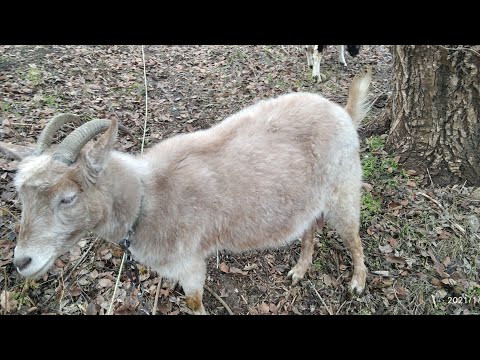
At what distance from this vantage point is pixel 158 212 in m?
3.26

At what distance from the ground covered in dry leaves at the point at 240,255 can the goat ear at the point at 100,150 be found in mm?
1766

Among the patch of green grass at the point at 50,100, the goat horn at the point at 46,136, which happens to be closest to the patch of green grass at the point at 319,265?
the goat horn at the point at 46,136

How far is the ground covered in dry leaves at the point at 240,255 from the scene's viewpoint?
395 cm

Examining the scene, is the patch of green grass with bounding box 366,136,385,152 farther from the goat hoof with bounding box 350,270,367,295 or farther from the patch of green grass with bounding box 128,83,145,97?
the patch of green grass with bounding box 128,83,145,97

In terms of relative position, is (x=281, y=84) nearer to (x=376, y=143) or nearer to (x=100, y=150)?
(x=376, y=143)

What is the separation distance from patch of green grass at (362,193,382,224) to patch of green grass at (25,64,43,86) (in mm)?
5924

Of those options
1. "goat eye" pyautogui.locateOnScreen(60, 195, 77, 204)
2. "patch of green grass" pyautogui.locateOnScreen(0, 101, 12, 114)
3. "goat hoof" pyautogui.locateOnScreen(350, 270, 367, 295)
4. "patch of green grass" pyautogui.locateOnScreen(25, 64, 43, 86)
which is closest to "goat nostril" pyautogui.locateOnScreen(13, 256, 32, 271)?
"goat eye" pyautogui.locateOnScreen(60, 195, 77, 204)

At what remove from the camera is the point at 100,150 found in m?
2.77

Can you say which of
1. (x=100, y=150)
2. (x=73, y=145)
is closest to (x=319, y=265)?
(x=100, y=150)

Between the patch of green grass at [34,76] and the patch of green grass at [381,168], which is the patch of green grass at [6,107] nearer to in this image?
the patch of green grass at [34,76]

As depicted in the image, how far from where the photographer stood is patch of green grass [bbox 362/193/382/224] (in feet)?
16.1

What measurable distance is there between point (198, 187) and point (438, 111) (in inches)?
141
